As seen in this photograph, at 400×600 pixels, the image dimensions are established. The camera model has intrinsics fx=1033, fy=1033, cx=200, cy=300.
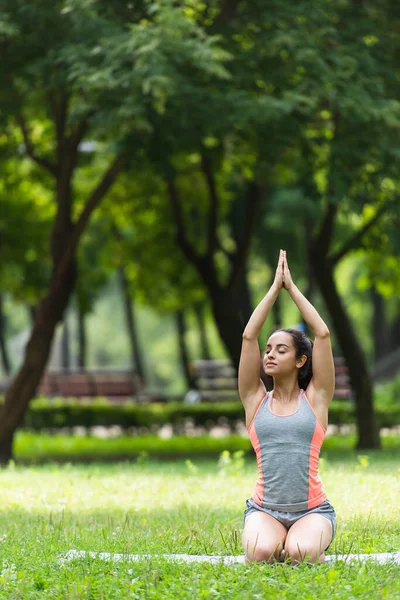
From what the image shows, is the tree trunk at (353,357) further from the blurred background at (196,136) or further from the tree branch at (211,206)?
the tree branch at (211,206)

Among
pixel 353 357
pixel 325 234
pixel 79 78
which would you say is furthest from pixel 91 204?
pixel 353 357

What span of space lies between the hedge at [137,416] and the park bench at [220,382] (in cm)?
250

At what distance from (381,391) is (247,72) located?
17.5m

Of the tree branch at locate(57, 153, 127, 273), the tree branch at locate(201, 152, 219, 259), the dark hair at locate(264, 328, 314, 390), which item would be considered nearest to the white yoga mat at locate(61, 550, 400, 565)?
the dark hair at locate(264, 328, 314, 390)

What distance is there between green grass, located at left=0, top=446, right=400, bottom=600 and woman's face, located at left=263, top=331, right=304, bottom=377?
117cm

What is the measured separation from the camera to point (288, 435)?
245 inches

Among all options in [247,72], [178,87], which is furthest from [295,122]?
[178,87]

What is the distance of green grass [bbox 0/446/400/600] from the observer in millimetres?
5680

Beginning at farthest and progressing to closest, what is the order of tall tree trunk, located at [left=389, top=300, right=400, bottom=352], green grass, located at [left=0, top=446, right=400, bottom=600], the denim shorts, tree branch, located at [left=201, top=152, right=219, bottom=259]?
tall tree trunk, located at [left=389, top=300, right=400, bottom=352]
tree branch, located at [left=201, top=152, right=219, bottom=259]
the denim shorts
green grass, located at [left=0, top=446, right=400, bottom=600]

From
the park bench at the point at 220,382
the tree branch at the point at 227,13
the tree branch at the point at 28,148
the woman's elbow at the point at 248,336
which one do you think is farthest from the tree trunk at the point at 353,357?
the woman's elbow at the point at 248,336

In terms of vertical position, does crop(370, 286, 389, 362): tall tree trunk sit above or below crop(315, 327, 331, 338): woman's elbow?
below

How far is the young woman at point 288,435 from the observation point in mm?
6172

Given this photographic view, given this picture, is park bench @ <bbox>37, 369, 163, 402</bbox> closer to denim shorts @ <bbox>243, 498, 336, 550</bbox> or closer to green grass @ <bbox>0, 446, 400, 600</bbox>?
green grass @ <bbox>0, 446, 400, 600</bbox>

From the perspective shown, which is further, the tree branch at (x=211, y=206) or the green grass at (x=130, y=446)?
the green grass at (x=130, y=446)
